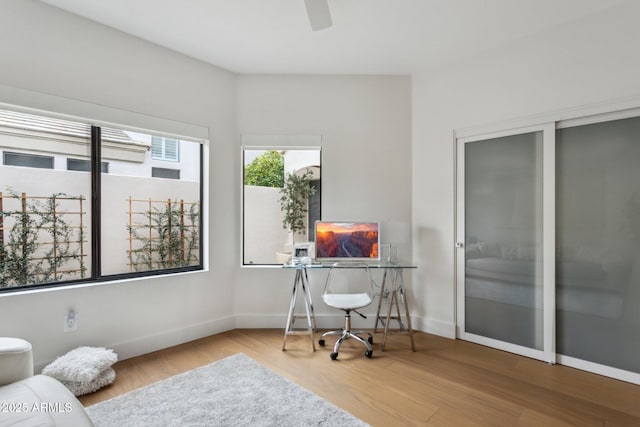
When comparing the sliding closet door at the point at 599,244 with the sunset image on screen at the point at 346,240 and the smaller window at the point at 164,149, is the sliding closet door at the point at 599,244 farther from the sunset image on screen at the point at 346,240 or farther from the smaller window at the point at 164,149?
the smaller window at the point at 164,149

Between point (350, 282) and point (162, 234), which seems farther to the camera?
point (350, 282)

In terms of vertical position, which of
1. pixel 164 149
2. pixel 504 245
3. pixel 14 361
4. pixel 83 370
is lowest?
pixel 83 370

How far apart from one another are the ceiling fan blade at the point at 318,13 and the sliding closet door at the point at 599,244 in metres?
2.18

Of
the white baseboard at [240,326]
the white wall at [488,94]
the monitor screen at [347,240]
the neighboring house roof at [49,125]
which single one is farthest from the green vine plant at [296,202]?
the neighboring house roof at [49,125]

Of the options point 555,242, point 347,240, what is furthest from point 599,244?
point 347,240

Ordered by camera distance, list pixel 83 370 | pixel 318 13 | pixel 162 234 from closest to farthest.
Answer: pixel 318 13 → pixel 83 370 → pixel 162 234

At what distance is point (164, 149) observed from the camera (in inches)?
122

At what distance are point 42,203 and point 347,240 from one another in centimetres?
259

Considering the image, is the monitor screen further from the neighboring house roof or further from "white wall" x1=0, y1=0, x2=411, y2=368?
the neighboring house roof

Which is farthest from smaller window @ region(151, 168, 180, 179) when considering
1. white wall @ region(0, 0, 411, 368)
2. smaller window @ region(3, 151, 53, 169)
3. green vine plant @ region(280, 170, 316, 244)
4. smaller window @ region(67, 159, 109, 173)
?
green vine plant @ region(280, 170, 316, 244)

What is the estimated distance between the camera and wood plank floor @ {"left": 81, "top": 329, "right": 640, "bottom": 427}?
1928 mm

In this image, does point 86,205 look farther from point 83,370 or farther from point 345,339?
point 345,339

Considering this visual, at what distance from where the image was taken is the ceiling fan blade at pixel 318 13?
189cm

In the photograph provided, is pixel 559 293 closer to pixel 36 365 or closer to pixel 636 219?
pixel 636 219
